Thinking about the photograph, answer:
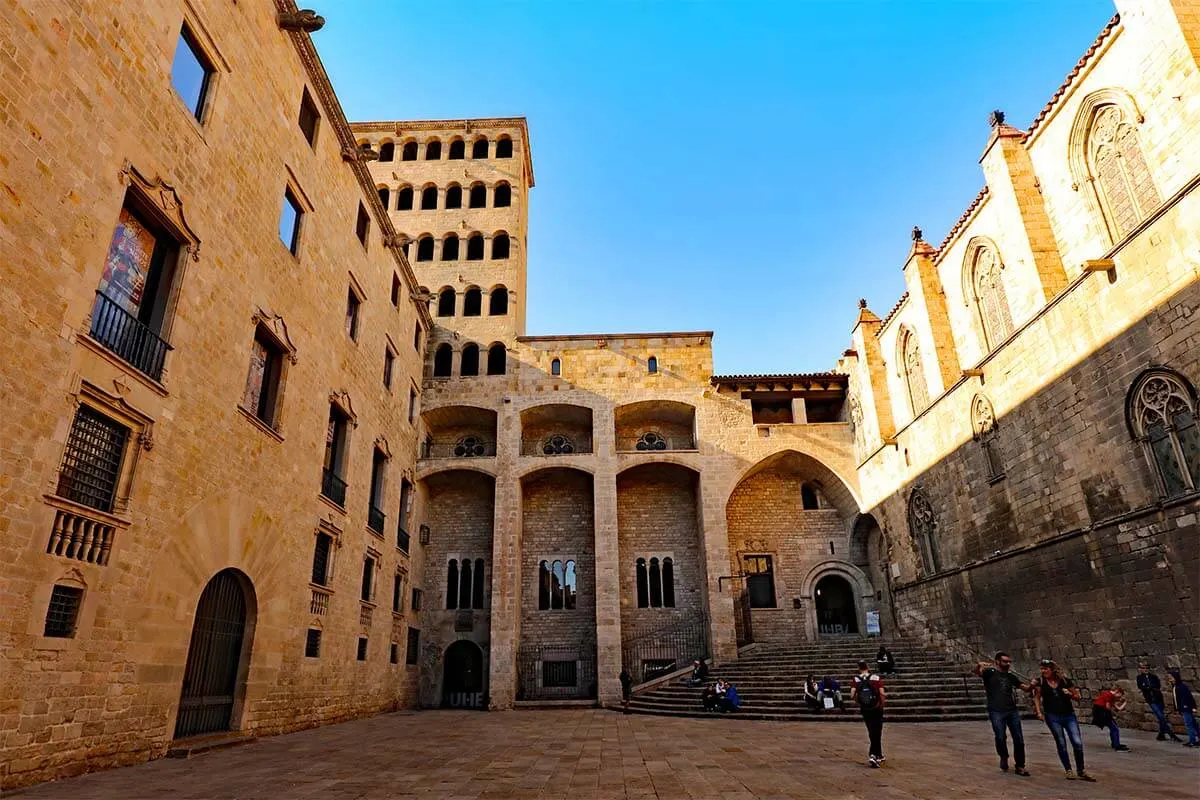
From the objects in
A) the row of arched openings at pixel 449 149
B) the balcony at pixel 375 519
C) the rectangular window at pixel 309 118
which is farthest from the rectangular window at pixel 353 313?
the row of arched openings at pixel 449 149

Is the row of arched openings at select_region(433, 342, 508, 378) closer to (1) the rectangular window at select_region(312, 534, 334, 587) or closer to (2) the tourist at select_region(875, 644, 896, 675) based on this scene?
(1) the rectangular window at select_region(312, 534, 334, 587)

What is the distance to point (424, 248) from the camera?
29.7 m

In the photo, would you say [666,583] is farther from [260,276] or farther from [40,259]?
[40,259]

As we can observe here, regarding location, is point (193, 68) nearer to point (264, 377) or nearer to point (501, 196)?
point (264, 377)

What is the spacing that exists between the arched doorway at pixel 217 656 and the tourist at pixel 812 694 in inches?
504

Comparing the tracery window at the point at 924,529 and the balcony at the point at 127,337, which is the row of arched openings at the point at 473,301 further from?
the balcony at the point at 127,337

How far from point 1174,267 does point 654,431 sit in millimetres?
18020

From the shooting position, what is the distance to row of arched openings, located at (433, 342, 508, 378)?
26.3 metres

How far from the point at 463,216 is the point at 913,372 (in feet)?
67.0

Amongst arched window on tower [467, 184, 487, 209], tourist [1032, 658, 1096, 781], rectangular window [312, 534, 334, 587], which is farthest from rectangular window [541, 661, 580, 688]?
arched window on tower [467, 184, 487, 209]

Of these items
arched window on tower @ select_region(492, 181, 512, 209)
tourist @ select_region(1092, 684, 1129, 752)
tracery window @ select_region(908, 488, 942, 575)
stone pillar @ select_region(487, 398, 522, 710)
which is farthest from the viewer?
arched window on tower @ select_region(492, 181, 512, 209)

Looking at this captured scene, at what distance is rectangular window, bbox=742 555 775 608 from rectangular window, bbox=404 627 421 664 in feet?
40.3

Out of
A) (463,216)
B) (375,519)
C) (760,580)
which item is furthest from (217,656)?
(463,216)

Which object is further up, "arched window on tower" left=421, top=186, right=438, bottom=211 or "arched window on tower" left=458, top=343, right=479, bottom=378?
"arched window on tower" left=421, top=186, right=438, bottom=211
